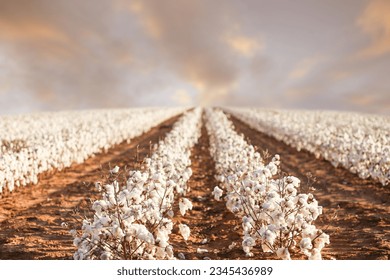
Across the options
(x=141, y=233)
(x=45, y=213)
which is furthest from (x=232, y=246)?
(x=45, y=213)

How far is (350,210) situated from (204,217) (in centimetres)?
392

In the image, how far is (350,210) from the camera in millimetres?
9547

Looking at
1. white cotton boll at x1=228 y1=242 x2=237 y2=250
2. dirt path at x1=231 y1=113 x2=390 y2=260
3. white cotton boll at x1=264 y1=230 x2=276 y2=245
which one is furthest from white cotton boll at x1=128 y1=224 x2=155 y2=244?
dirt path at x1=231 y1=113 x2=390 y2=260

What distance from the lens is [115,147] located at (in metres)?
21.9

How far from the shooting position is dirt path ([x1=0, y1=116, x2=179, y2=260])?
281 inches

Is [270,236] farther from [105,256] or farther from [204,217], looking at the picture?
[204,217]

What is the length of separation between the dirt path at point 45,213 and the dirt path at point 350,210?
4.59 m

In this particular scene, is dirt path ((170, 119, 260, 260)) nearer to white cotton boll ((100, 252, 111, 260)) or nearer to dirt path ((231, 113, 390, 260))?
dirt path ((231, 113, 390, 260))

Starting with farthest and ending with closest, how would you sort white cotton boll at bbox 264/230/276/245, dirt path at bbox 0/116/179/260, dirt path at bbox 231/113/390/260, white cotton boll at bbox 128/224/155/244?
1. dirt path at bbox 0/116/179/260
2. dirt path at bbox 231/113/390/260
3. white cotton boll at bbox 264/230/276/245
4. white cotton boll at bbox 128/224/155/244

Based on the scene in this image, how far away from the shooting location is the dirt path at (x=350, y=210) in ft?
22.9

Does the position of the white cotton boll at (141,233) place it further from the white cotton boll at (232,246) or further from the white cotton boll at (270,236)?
the white cotton boll at (232,246)

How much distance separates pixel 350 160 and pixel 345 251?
772 cm

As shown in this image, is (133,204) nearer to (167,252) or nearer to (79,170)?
(167,252)
